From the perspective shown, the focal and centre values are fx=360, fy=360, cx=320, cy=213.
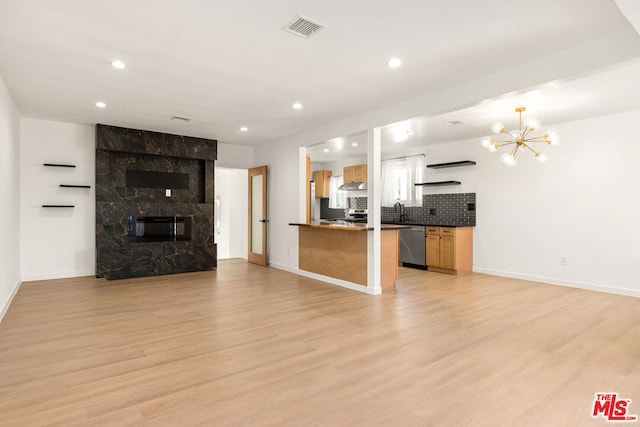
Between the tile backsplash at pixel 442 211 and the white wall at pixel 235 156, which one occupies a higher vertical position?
the white wall at pixel 235 156

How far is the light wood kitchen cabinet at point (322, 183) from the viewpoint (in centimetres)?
1027

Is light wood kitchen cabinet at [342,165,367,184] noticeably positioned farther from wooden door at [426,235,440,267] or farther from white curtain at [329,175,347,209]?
wooden door at [426,235,440,267]

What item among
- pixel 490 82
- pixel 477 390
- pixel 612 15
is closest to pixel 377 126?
pixel 490 82

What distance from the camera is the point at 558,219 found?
579 centimetres

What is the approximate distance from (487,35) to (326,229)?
12.6 ft

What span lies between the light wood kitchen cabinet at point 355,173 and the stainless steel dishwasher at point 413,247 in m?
1.95

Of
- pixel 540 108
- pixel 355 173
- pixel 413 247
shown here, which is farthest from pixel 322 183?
pixel 540 108

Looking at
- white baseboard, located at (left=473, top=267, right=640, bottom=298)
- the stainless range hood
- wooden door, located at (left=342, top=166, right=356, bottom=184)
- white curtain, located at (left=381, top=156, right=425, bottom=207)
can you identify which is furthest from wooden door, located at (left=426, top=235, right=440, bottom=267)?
wooden door, located at (left=342, top=166, right=356, bottom=184)

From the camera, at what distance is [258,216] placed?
8.09 meters

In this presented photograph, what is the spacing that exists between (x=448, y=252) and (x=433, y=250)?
34 cm

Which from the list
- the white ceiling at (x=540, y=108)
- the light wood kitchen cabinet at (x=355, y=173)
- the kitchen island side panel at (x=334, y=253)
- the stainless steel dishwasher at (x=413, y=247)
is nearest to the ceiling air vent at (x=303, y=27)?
the white ceiling at (x=540, y=108)

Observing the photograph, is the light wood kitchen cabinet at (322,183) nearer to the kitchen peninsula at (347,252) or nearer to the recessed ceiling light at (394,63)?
the kitchen peninsula at (347,252)

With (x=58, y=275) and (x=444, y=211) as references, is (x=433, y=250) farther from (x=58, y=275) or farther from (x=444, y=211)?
(x=58, y=275)

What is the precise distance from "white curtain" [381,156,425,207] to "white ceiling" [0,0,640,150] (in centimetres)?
262
